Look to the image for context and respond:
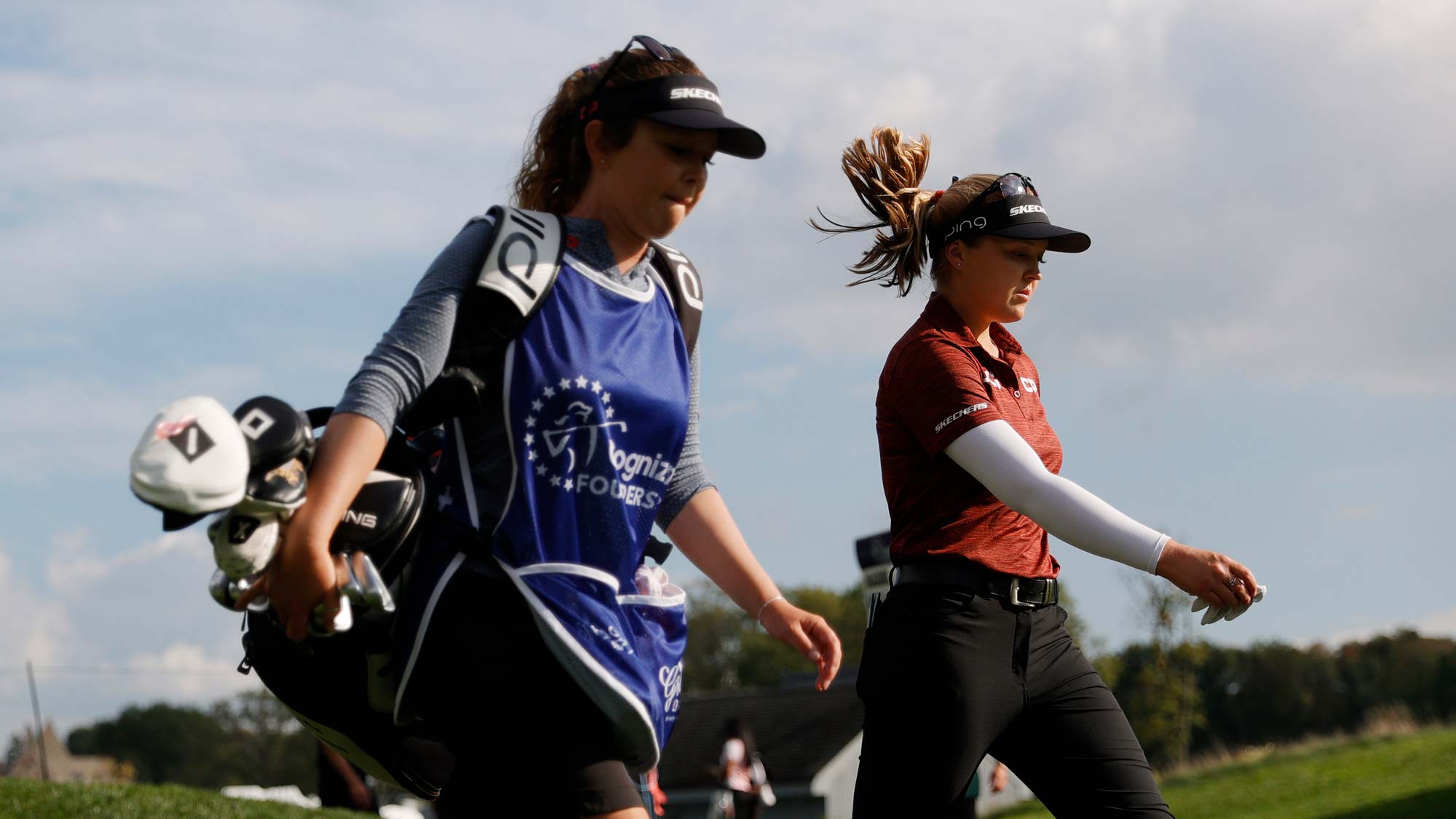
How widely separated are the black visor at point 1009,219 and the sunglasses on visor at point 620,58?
1.47 meters

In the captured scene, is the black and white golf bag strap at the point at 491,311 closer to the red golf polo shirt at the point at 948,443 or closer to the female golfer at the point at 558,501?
the female golfer at the point at 558,501

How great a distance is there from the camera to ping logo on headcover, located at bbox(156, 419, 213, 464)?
88.0 inches

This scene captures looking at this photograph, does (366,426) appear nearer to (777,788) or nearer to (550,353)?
(550,353)

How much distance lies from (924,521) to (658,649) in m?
1.31

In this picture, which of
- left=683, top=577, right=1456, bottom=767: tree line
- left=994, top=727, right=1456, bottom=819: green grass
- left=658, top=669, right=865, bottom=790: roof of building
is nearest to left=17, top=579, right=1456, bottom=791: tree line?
left=683, top=577, right=1456, bottom=767: tree line

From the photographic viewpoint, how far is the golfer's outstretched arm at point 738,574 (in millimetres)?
3299

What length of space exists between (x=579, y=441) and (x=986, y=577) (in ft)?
5.03

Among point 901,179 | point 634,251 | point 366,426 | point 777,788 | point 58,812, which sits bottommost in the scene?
point 777,788

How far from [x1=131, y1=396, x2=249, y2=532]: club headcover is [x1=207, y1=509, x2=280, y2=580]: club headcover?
0.07 meters

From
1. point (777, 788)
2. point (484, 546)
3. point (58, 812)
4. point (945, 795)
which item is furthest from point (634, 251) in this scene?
point (777, 788)

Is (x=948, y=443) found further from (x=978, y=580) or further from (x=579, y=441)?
(x=579, y=441)

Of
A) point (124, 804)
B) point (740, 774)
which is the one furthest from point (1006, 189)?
point (740, 774)

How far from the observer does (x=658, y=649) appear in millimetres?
2865

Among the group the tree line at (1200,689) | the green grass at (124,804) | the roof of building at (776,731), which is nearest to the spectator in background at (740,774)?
the green grass at (124,804)
